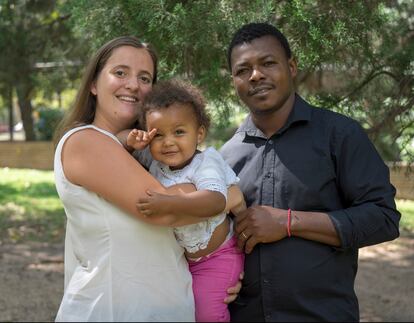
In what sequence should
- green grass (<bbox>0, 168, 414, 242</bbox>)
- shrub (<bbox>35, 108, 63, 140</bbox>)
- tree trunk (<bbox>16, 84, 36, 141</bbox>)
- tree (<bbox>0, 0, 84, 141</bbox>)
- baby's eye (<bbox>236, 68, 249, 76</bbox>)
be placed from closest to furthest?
baby's eye (<bbox>236, 68, 249, 76</bbox>) < green grass (<bbox>0, 168, 414, 242</bbox>) < tree (<bbox>0, 0, 84, 141</bbox>) < tree trunk (<bbox>16, 84, 36, 141</bbox>) < shrub (<bbox>35, 108, 63, 140</bbox>)

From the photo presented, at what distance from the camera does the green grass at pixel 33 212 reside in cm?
850

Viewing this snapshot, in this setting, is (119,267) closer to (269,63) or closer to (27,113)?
(269,63)

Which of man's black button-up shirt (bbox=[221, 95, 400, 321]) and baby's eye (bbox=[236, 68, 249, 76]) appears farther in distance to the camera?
baby's eye (bbox=[236, 68, 249, 76])

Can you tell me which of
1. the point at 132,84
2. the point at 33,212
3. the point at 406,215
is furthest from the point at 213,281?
the point at 33,212

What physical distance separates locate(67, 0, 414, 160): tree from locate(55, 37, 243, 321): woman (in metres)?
1.35

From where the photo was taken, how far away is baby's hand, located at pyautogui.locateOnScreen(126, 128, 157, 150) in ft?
8.02

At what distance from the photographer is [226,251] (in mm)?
2609

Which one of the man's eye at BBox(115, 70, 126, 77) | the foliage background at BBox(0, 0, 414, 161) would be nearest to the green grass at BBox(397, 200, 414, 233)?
the foliage background at BBox(0, 0, 414, 161)

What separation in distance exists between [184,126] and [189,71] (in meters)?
1.46

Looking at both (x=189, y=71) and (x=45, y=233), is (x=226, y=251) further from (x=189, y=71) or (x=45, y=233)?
(x=45, y=233)

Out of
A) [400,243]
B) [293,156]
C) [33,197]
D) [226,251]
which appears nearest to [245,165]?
[293,156]

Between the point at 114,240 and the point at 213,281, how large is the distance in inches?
18.5

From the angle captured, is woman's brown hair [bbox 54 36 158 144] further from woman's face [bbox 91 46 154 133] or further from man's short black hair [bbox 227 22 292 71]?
man's short black hair [bbox 227 22 292 71]

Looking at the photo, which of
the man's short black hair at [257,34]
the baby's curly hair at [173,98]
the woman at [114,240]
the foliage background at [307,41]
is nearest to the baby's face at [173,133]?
the baby's curly hair at [173,98]
